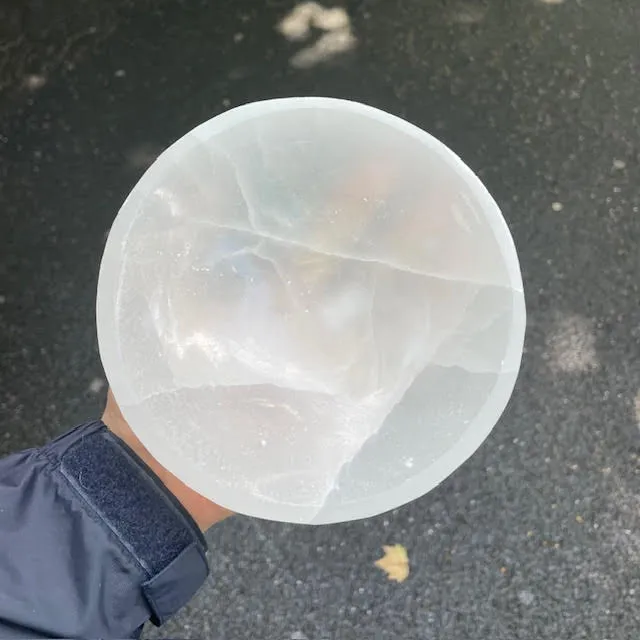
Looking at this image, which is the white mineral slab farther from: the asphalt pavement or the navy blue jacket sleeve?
the asphalt pavement

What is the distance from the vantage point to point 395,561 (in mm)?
1309

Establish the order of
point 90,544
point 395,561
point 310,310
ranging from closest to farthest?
point 90,544 → point 310,310 → point 395,561

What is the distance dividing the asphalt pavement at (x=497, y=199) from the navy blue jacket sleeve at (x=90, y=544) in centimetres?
33

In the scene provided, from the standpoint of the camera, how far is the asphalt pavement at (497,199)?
1.31 m

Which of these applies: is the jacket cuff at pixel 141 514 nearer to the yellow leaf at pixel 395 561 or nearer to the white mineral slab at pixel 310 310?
the white mineral slab at pixel 310 310

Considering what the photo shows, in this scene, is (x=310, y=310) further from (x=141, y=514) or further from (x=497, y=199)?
(x=497, y=199)

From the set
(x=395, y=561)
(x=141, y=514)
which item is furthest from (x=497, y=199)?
(x=141, y=514)

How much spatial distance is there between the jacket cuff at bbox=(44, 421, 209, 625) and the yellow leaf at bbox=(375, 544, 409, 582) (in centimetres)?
38

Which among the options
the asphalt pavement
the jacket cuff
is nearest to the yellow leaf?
the asphalt pavement

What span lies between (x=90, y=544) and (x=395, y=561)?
0.54 meters

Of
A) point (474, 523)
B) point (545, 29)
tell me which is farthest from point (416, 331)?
point (545, 29)

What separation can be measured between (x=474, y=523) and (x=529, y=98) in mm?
748

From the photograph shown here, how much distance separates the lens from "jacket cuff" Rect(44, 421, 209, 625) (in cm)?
97

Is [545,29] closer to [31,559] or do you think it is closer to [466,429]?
[466,429]
